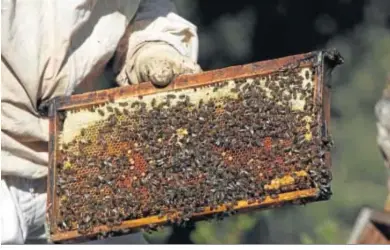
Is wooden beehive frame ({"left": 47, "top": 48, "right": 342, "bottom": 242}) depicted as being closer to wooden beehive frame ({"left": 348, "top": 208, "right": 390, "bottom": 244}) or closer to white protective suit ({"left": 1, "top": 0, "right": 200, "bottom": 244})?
white protective suit ({"left": 1, "top": 0, "right": 200, "bottom": 244})

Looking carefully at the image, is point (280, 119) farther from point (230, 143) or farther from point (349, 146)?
Result: point (349, 146)

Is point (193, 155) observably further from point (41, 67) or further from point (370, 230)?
point (370, 230)

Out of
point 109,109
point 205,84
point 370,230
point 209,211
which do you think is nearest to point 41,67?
point 109,109

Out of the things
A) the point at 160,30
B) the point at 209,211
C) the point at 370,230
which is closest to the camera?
the point at 209,211

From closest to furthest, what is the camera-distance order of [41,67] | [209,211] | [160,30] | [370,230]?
[209,211], [41,67], [160,30], [370,230]

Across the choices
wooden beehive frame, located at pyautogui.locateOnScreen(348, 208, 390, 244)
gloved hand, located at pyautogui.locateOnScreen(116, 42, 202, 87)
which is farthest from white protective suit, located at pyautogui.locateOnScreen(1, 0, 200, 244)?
wooden beehive frame, located at pyautogui.locateOnScreen(348, 208, 390, 244)

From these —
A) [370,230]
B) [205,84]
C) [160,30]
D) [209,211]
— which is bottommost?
[209,211]

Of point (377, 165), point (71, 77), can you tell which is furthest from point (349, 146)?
point (71, 77)
